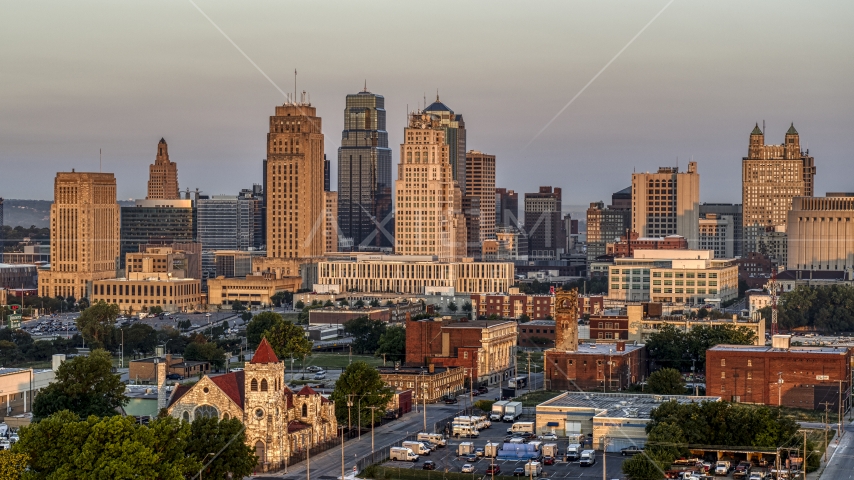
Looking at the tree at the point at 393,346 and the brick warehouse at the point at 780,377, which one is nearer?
the brick warehouse at the point at 780,377

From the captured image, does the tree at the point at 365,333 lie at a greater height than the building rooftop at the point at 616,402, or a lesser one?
greater

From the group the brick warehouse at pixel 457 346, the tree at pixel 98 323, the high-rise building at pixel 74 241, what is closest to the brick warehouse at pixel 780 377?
the brick warehouse at pixel 457 346

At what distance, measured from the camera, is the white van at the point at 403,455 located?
65.8 meters

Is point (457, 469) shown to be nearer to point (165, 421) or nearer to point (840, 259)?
point (165, 421)

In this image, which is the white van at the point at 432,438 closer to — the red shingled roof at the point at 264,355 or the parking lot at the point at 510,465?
the parking lot at the point at 510,465

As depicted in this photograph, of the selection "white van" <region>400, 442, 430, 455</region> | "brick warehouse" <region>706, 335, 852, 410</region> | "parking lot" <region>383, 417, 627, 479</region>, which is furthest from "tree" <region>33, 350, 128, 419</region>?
"brick warehouse" <region>706, 335, 852, 410</region>

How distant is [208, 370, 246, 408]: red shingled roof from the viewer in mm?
65375

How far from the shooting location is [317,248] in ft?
621

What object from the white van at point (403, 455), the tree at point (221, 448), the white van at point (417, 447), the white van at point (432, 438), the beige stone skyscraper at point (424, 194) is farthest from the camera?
the beige stone skyscraper at point (424, 194)

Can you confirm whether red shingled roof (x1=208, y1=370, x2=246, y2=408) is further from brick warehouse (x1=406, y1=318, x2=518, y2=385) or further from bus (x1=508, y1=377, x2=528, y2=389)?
brick warehouse (x1=406, y1=318, x2=518, y2=385)

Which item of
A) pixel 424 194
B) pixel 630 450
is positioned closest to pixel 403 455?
pixel 630 450

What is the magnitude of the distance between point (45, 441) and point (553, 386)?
39.6 meters

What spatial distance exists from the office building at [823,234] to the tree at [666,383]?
102m

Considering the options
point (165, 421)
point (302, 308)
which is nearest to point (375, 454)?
point (165, 421)
